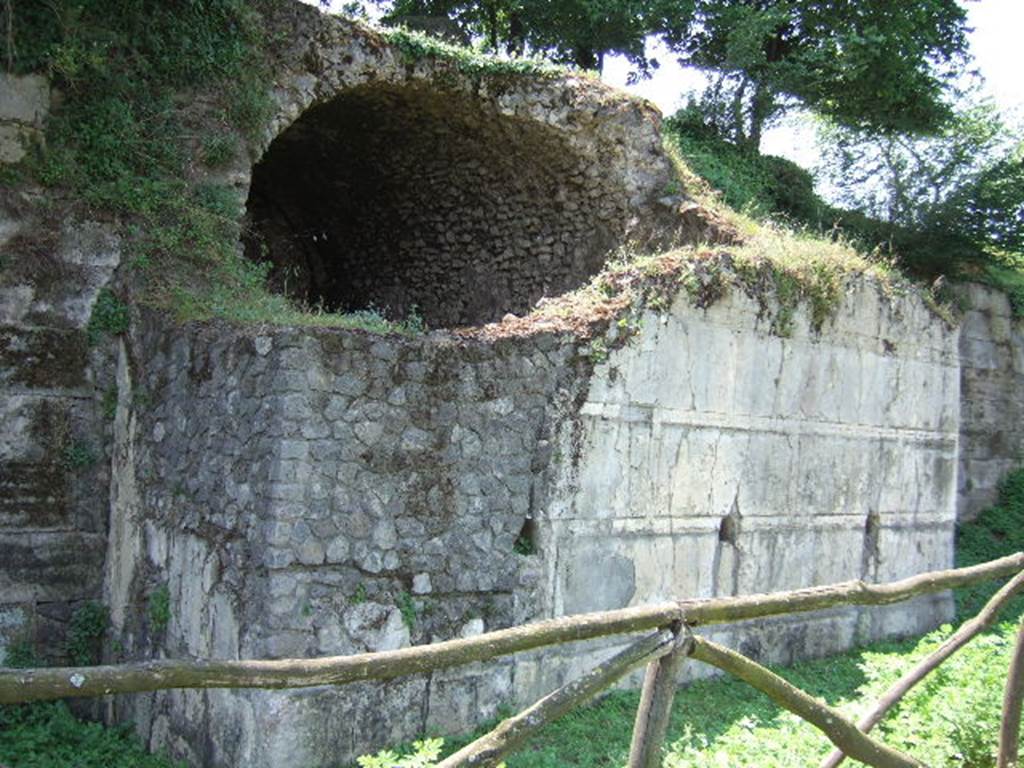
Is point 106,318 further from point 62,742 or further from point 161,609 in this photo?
point 62,742

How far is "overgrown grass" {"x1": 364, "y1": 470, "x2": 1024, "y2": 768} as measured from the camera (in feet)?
15.5

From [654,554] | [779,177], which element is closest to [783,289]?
[654,554]

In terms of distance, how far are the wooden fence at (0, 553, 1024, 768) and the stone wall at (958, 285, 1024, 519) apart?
1206cm

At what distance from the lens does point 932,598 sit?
36.7 feet

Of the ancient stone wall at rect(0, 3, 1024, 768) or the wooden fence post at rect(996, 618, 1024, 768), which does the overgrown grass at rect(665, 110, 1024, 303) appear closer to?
the ancient stone wall at rect(0, 3, 1024, 768)

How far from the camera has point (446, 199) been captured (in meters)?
12.2

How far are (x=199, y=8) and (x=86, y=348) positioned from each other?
3.05 m

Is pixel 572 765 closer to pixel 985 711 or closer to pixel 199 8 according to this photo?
pixel 985 711

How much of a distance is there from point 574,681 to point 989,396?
13894 millimetres

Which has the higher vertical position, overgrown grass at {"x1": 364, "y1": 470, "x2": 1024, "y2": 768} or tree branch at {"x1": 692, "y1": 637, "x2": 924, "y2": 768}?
tree branch at {"x1": 692, "y1": 637, "x2": 924, "y2": 768}

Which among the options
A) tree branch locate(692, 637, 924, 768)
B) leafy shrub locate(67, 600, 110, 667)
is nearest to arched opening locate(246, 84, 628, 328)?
leafy shrub locate(67, 600, 110, 667)

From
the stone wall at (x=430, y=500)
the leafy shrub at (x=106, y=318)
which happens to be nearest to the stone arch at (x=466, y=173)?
the leafy shrub at (x=106, y=318)

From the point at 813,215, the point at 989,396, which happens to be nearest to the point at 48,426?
the point at 813,215

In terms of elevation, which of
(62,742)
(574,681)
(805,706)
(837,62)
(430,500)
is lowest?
(62,742)
